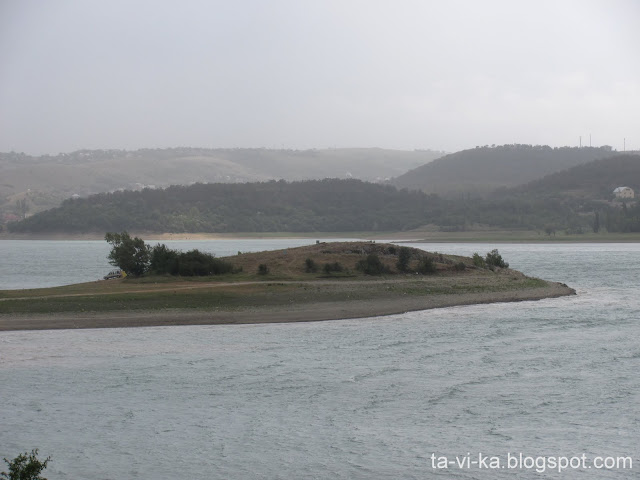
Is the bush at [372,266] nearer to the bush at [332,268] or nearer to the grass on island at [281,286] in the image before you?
the grass on island at [281,286]

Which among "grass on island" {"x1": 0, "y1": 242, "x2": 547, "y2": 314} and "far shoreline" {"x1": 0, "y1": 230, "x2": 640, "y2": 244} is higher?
"far shoreline" {"x1": 0, "y1": 230, "x2": 640, "y2": 244}

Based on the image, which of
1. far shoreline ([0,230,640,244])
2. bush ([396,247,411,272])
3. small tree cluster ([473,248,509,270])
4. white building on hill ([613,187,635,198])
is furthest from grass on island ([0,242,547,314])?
white building on hill ([613,187,635,198])

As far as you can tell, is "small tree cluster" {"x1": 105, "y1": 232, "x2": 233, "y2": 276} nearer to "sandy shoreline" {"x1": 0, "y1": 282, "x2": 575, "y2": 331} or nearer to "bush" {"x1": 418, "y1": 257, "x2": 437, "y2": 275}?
"sandy shoreline" {"x1": 0, "y1": 282, "x2": 575, "y2": 331}

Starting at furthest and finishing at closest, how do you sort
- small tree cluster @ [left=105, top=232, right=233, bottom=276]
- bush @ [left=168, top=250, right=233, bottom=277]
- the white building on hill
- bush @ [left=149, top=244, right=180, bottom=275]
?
1. the white building on hill
2. bush @ [left=149, top=244, right=180, bottom=275]
3. small tree cluster @ [left=105, top=232, right=233, bottom=276]
4. bush @ [left=168, top=250, right=233, bottom=277]

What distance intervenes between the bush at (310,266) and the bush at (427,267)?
650 cm

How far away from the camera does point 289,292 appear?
42.5m

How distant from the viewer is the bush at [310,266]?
5103cm

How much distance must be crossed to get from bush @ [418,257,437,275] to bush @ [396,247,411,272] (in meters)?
0.83

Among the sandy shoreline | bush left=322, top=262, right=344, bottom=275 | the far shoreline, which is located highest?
the far shoreline

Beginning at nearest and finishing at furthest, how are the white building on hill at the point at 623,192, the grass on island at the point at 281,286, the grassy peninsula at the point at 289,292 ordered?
the grassy peninsula at the point at 289,292 < the grass on island at the point at 281,286 < the white building on hill at the point at 623,192

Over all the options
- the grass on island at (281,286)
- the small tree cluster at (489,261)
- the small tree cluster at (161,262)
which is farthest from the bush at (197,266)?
A: the small tree cluster at (489,261)

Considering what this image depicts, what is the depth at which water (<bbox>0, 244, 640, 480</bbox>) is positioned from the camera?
17281 mm

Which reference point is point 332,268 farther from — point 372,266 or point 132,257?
point 132,257

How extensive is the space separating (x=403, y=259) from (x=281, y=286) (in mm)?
12233
